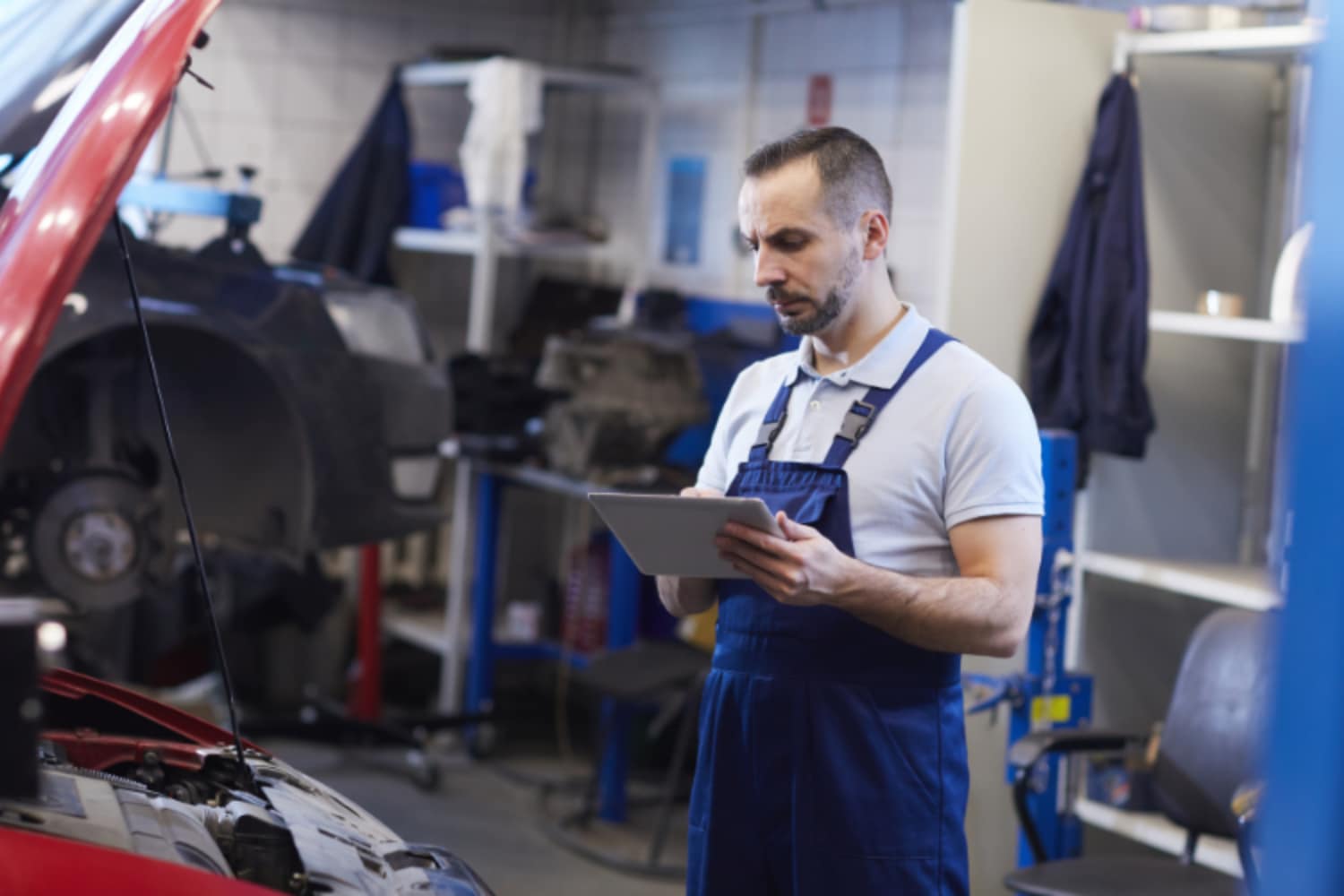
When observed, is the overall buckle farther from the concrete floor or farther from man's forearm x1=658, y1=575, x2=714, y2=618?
the concrete floor

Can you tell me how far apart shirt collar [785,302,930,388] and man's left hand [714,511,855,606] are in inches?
10.4

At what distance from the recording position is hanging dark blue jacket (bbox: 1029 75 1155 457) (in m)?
3.99

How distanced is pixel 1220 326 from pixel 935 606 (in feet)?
6.61

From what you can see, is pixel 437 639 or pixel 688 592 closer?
pixel 688 592

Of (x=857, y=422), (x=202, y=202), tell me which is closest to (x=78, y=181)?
(x=857, y=422)

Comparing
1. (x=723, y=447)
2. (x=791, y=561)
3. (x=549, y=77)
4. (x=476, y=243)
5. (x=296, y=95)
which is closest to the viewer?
(x=791, y=561)

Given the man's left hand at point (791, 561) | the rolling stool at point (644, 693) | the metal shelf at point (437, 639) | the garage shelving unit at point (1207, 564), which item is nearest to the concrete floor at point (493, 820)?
the rolling stool at point (644, 693)

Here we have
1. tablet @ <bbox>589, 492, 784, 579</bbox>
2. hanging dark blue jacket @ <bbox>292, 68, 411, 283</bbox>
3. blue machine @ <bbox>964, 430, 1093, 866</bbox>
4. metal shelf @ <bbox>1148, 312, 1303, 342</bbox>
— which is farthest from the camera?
hanging dark blue jacket @ <bbox>292, 68, 411, 283</bbox>

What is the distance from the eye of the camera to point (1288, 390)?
981 mm

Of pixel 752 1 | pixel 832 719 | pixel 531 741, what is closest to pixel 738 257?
pixel 752 1

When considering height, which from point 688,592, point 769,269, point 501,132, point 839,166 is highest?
point 501,132

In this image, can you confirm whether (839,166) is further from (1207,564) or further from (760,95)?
(760,95)

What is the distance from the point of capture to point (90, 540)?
4223 mm

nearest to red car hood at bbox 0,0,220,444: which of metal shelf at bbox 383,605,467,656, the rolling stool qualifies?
the rolling stool
